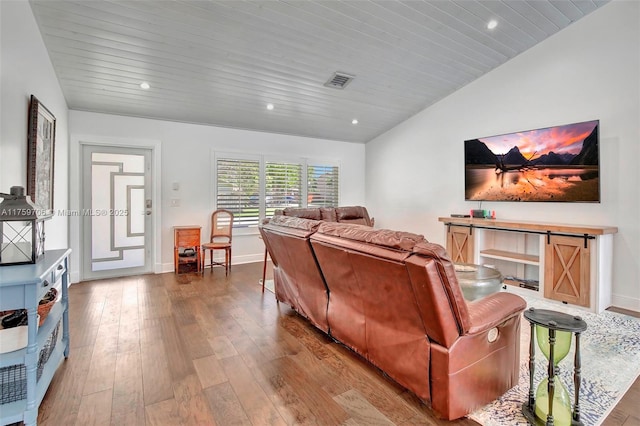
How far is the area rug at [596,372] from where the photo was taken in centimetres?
175

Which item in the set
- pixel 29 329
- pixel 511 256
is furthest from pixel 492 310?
pixel 511 256

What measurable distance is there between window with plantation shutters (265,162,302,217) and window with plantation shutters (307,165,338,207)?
0.24 metres

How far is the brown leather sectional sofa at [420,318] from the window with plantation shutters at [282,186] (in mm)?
3797

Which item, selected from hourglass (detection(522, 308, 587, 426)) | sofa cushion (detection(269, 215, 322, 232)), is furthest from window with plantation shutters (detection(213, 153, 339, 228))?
hourglass (detection(522, 308, 587, 426))

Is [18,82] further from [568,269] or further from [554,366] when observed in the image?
[568,269]

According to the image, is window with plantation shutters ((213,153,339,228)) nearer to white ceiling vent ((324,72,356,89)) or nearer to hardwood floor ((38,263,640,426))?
white ceiling vent ((324,72,356,89))

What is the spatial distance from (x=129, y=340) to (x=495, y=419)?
2.73 metres

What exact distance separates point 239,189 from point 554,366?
5.08 metres

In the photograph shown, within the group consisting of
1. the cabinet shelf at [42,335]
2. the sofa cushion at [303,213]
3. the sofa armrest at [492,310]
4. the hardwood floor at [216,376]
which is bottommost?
the hardwood floor at [216,376]

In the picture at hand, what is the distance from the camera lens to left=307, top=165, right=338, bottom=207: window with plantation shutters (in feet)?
21.6

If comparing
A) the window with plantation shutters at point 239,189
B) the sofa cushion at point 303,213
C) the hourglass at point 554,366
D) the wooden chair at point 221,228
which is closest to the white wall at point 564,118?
the sofa cushion at point 303,213

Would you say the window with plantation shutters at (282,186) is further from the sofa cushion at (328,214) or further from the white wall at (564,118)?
the white wall at (564,118)

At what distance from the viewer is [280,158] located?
614 cm

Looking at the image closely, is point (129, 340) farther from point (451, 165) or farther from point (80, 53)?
point (451, 165)
